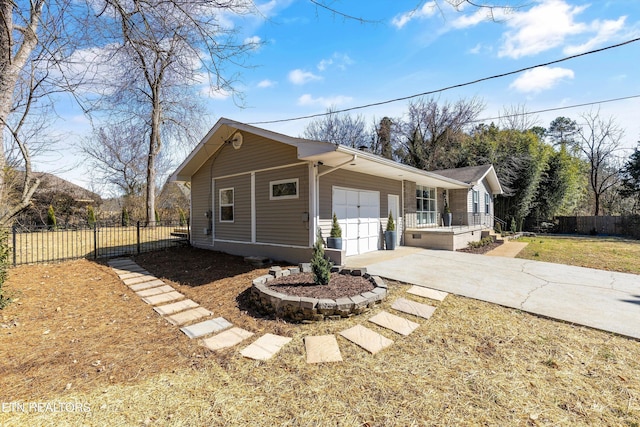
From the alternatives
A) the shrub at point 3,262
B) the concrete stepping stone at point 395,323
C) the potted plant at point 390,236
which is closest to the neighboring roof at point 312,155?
the potted plant at point 390,236

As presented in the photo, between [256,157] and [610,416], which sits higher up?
[256,157]

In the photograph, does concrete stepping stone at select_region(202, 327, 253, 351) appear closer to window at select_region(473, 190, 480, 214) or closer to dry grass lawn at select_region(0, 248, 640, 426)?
dry grass lawn at select_region(0, 248, 640, 426)

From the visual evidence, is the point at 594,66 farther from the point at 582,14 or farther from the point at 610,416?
the point at 610,416

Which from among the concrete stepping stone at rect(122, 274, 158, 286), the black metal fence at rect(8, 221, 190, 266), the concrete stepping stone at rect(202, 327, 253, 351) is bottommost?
the concrete stepping stone at rect(202, 327, 253, 351)

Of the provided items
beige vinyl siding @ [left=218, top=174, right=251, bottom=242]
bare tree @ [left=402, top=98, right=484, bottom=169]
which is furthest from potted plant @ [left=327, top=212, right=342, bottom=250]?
bare tree @ [left=402, top=98, right=484, bottom=169]

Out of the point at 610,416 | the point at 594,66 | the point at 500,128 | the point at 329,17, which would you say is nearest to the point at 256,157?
the point at 329,17

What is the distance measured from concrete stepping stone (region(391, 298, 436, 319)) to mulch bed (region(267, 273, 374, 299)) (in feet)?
1.63

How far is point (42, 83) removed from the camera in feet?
11.1

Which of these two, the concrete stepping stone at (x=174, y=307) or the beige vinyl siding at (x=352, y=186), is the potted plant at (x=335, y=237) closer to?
the beige vinyl siding at (x=352, y=186)

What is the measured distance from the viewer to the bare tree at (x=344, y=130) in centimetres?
2579

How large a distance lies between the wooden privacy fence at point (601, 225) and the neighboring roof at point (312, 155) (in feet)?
46.3

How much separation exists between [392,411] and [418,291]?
2.85 meters

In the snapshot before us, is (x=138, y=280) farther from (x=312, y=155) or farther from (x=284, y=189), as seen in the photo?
(x=312, y=155)

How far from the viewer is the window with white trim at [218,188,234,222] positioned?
9.12 metres
